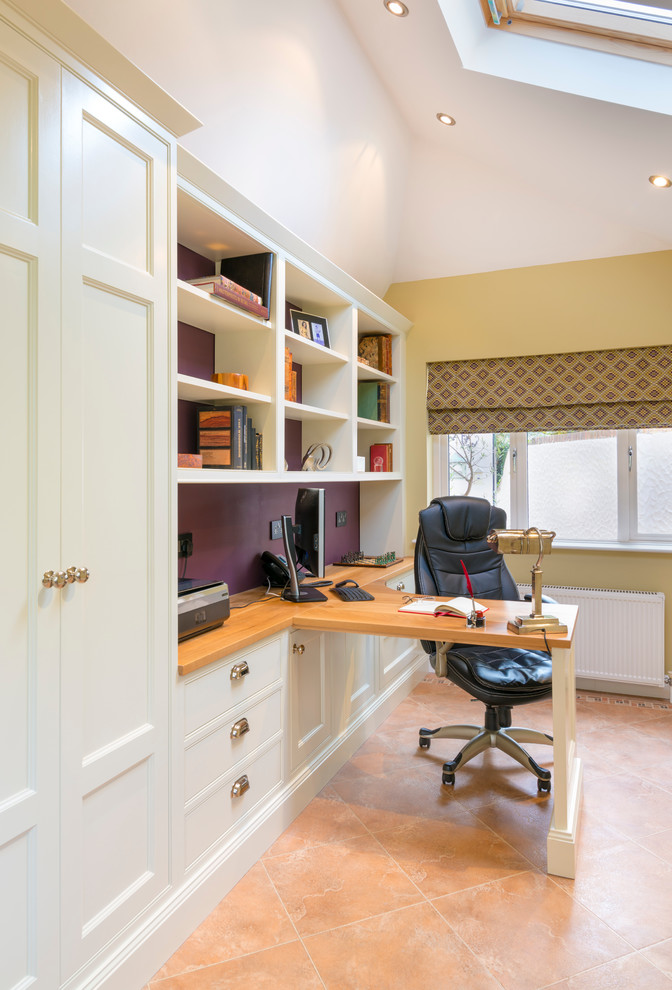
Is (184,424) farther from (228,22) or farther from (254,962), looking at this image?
(254,962)

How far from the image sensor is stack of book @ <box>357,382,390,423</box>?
4098 mm

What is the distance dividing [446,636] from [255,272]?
158cm

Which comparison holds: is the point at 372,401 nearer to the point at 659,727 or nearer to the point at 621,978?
the point at 659,727

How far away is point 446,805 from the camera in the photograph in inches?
101

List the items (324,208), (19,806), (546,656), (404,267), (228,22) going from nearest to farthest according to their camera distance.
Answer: (19,806)
(228,22)
(546,656)
(324,208)
(404,267)

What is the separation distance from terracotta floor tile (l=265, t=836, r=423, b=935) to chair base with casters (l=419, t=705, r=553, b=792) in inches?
24.5

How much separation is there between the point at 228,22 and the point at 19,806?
2.25m

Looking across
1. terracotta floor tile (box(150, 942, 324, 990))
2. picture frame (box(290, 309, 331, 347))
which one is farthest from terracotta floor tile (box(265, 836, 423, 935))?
picture frame (box(290, 309, 331, 347))

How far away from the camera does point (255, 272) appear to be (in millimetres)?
2568

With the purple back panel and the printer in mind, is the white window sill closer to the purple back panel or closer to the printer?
the purple back panel

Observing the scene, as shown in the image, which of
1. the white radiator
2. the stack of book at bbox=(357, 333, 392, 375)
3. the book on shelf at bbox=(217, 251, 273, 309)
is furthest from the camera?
the stack of book at bbox=(357, 333, 392, 375)

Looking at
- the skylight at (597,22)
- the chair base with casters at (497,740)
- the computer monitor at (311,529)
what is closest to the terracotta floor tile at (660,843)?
the chair base with casters at (497,740)

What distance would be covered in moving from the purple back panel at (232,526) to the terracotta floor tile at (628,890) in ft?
5.49

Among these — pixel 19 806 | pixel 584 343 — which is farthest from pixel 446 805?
pixel 584 343
